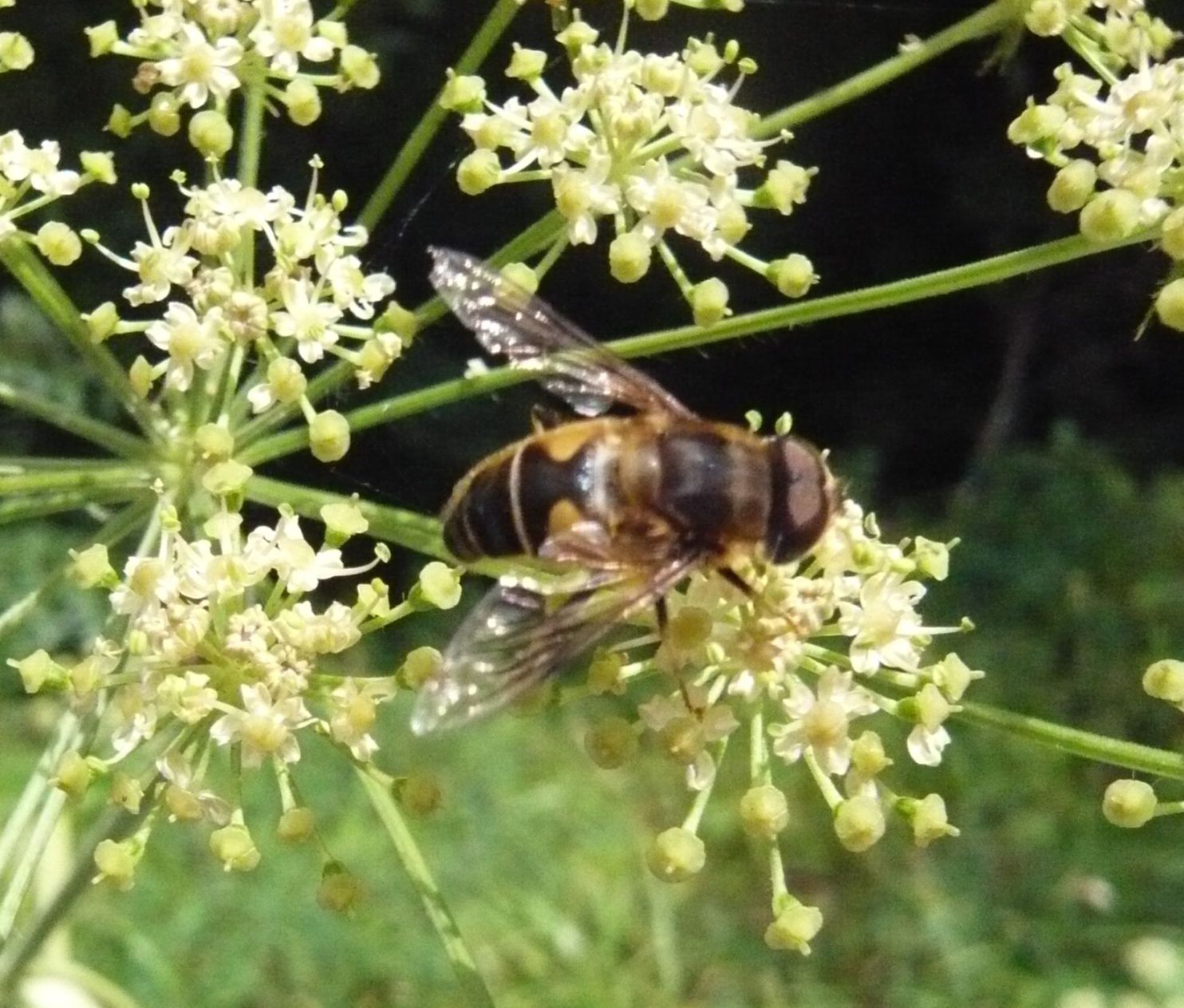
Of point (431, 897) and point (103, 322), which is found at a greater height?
point (103, 322)

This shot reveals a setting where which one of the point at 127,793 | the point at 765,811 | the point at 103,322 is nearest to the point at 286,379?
the point at 103,322

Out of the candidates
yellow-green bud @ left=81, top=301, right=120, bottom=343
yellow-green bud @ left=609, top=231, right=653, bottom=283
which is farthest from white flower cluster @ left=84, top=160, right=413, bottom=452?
yellow-green bud @ left=609, top=231, right=653, bottom=283

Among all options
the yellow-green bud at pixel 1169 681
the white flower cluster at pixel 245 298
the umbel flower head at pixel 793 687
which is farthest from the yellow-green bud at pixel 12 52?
the yellow-green bud at pixel 1169 681

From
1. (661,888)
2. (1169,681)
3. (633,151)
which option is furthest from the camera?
(661,888)

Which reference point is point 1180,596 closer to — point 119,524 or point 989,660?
point 989,660

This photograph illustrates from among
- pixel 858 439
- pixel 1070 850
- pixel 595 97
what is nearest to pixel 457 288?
pixel 595 97

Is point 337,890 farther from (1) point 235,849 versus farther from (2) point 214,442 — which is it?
(2) point 214,442
